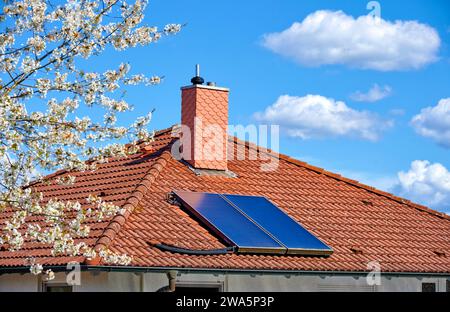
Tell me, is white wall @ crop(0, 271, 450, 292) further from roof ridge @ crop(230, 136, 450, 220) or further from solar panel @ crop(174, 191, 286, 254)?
roof ridge @ crop(230, 136, 450, 220)

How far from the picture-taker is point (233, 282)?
818 inches

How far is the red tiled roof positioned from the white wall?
0.30 m

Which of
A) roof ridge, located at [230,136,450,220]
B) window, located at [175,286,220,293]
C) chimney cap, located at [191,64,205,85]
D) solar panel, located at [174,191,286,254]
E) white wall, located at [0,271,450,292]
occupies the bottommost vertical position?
window, located at [175,286,220,293]

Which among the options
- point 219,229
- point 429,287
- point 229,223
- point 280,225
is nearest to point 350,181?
point 429,287

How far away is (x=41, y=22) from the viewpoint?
15.1 meters

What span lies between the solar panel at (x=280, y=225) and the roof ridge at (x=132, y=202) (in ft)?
6.26

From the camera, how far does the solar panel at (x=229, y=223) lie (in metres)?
21.6

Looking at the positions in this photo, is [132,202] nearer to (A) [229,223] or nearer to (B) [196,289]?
(A) [229,223]

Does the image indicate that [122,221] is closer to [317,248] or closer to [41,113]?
[317,248]

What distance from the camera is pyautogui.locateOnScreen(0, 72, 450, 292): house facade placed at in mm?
20031

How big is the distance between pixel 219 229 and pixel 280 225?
1.96 metres

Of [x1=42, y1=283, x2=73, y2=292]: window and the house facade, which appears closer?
the house facade

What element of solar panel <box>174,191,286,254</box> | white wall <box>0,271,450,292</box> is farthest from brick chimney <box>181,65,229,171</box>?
white wall <box>0,271,450,292</box>
